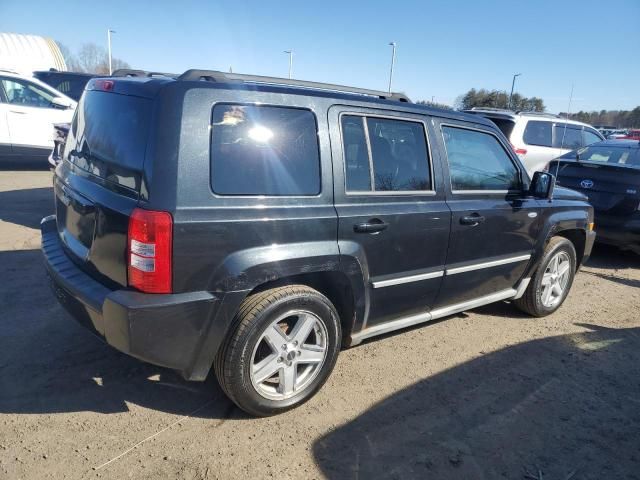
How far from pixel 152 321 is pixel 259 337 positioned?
0.59 metres

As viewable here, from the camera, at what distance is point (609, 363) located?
3709 mm

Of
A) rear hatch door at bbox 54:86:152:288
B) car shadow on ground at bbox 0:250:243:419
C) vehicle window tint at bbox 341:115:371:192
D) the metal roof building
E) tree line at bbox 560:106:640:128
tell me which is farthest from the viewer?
tree line at bbox 560:106:640:128

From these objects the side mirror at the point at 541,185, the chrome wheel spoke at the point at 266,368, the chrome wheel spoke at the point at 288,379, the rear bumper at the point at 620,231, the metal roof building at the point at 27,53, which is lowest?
the chrome wheel spoke at the point at 288,379

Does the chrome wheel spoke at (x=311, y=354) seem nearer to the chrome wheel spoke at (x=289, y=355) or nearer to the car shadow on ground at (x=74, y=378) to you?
the chrome wheel spoke at (x=289, y=355)

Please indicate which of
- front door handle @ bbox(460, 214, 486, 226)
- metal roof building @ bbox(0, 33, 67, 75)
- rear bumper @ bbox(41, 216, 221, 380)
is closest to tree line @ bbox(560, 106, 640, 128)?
metal roof building @ bbox(0, 33, 67, 75)

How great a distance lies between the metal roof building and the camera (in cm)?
2247

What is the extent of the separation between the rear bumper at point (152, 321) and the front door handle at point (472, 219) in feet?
Result: 6.32

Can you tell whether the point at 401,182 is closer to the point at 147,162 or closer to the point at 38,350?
the point at 147,162

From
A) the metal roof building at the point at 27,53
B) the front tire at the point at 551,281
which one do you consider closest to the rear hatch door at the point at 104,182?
the front tire at the point at 551,281

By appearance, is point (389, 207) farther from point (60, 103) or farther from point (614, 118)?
point (614, 118)

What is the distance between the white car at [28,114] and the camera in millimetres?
9367

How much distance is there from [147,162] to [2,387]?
1.75 metres

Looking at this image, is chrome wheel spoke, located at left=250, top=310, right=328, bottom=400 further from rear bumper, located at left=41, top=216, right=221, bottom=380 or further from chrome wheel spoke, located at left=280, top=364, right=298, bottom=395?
rear bumper, located at left=41, top=216, right=221, bottom=380

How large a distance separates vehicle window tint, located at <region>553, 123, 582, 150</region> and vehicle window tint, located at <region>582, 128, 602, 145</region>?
0.67 feet
